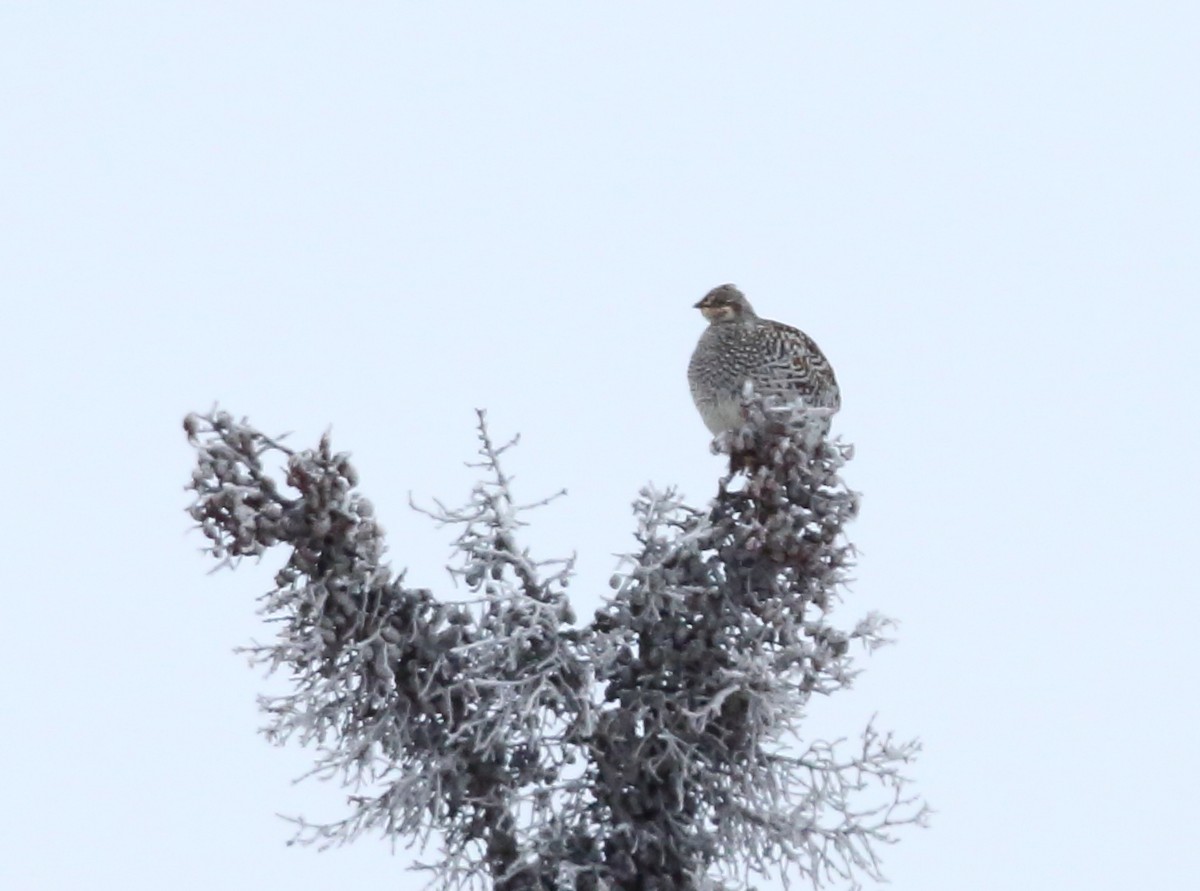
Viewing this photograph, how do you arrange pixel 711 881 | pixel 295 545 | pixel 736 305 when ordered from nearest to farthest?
pixel 295 545, pixel 711 881, pixel 736 305

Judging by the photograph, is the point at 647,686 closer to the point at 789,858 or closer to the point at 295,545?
the point at 789,858

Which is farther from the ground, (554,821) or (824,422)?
(824,422)

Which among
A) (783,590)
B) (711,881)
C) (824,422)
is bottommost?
(711,881)

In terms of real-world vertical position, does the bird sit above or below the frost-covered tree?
above

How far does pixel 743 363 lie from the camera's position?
7.16 metres

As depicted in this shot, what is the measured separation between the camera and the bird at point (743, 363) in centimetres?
703

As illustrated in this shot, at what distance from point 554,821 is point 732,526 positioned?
47.9 inches

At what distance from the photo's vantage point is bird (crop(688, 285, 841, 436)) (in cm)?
703

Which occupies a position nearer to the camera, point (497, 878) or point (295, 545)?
point (295, 545)

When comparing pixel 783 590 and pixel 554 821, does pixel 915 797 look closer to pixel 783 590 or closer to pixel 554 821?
pixel 783 590

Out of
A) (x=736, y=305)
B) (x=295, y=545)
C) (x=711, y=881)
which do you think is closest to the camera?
(x=295, y=545)

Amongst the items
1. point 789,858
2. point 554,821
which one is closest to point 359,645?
point 554,821

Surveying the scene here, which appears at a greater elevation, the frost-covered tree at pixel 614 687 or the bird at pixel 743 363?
the bird at pixel 743 363

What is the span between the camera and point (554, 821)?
566 centimetres
